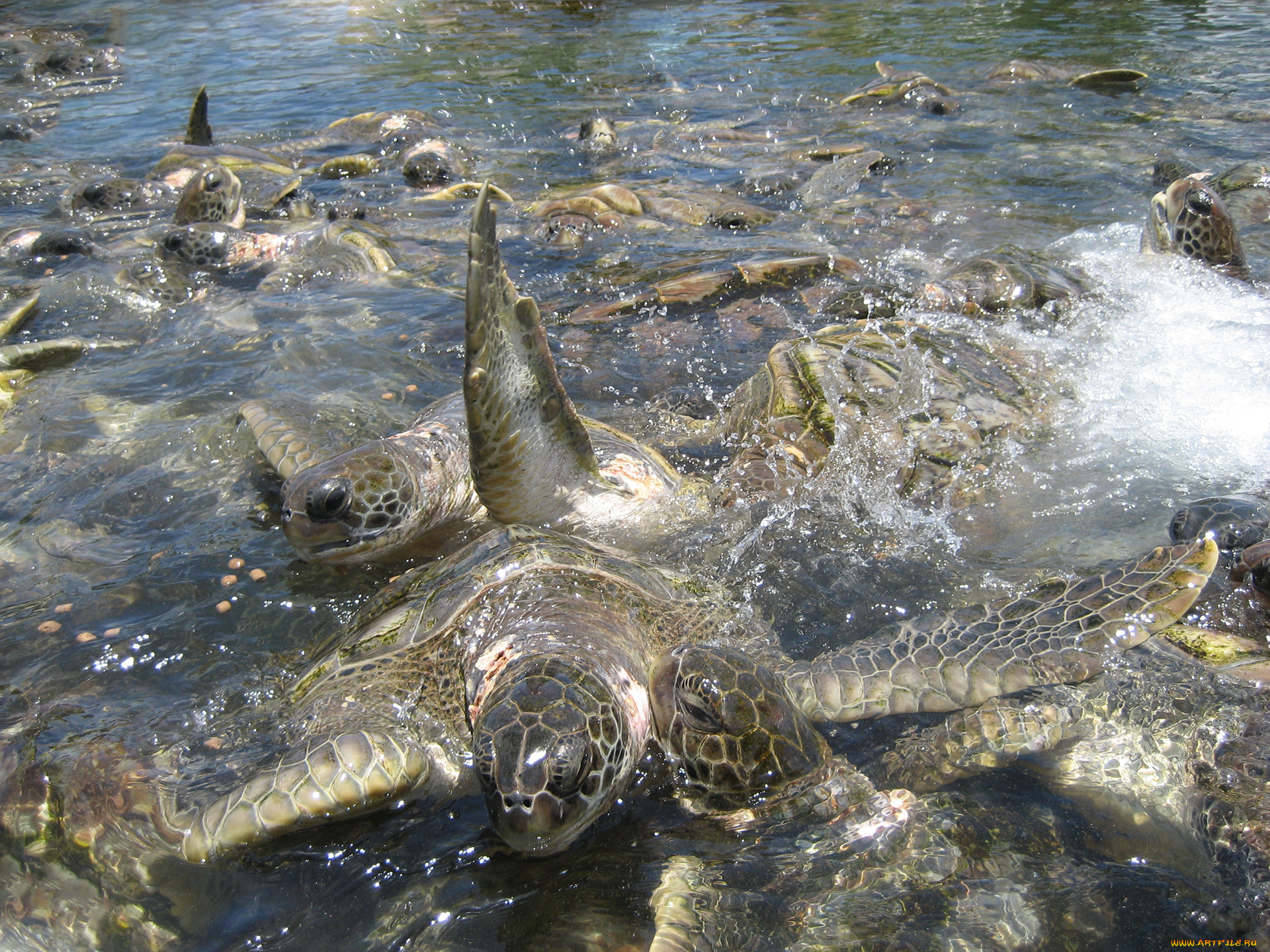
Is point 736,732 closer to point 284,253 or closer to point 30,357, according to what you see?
point 30,357

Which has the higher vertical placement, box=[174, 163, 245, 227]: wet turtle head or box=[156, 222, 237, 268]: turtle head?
box=[174, 163, 245, 227]: wet turtle head

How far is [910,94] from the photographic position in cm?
1048

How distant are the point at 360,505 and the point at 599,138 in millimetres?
7425

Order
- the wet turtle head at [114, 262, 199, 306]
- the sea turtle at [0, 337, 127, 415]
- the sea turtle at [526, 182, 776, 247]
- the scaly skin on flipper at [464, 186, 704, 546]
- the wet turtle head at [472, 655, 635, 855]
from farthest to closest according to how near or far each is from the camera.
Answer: the sea turtle at [526, 182, 776, 247] < the wet turtle head at [114, 262, 199, 306] < the sea turtle at [0, 337, 127, 415] < the scaly skin on flipper at [464, 186, 704, 546] < the wet turtle head at [472, 655, 635, 855]

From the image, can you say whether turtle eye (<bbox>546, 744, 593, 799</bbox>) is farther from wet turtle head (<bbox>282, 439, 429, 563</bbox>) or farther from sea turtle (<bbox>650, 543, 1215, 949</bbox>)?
wet turtle head (<bbox>282, 439, 429, 563</bbox>)

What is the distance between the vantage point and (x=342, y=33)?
1658 cm

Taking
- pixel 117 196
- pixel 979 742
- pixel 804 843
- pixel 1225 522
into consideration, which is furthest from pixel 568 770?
pixel 117 196

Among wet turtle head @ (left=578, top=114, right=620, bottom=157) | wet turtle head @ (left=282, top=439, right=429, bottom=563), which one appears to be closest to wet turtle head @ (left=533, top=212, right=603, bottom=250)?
wet turtle head @ (left=578, top=114, right=620, bottom=157)

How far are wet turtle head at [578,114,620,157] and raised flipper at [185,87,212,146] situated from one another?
4178mm

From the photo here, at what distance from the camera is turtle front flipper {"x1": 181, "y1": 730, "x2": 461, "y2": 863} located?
6.73 feet

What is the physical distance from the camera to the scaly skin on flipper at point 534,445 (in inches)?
104

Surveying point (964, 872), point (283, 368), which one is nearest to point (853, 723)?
point (964, 872)

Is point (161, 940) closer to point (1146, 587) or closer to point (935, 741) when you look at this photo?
point (935, 741)

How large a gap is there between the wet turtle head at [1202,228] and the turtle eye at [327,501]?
231 inches
